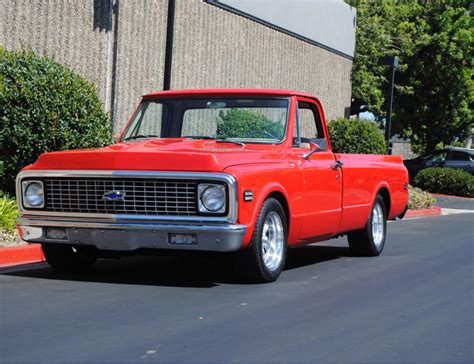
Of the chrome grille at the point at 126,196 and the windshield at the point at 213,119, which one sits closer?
the chrome grille at the point at 126,196

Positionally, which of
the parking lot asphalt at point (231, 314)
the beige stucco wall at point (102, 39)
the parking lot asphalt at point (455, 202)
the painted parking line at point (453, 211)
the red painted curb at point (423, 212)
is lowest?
the parking lot asphalt at point (455, 202)

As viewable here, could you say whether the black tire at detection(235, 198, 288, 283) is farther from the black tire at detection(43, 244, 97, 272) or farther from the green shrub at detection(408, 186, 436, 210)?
the green shrub at detection(408, 186, 436, 210)

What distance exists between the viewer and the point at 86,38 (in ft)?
55.6

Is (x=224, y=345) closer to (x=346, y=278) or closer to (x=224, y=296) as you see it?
(x=224, y=296)

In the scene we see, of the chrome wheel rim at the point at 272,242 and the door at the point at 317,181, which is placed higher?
the door at the point at 317,181

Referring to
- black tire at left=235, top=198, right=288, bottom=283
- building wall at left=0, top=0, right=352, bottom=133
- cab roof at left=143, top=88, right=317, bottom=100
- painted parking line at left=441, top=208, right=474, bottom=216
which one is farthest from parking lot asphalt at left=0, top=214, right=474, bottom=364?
painted parking line at left=441, top=208, right=474, bottom=216

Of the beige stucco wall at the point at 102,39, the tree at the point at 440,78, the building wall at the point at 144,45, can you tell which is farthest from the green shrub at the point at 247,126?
the tree at the point at 440,78

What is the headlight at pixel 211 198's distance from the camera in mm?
7930

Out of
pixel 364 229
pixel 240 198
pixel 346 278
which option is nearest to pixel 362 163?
pixel 364 229

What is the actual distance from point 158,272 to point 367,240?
122 inches

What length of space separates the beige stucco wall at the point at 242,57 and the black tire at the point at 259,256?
11686 mm

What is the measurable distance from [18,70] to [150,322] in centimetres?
655

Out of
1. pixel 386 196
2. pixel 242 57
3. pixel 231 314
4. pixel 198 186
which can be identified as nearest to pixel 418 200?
pixel 242 57

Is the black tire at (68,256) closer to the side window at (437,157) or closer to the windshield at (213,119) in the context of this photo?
the windshield at (213,119)
